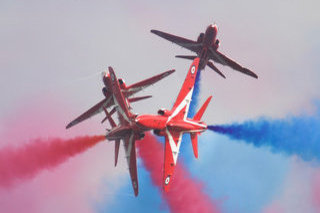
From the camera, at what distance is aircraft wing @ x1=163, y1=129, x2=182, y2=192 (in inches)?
1465

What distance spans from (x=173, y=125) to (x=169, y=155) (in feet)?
7.25

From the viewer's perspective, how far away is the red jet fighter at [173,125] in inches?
1401

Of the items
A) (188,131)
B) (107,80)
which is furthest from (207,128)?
(107,80)

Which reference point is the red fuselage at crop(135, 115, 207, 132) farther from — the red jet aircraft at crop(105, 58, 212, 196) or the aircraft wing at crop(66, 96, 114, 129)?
the aircraft wing at crop(66, 96, 114, 129)

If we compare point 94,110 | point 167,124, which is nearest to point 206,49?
point 94,110

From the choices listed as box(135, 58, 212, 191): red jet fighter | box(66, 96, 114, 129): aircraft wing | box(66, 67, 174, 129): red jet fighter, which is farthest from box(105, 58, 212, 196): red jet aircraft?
box(66, 96, 114, 129): aircraft wing

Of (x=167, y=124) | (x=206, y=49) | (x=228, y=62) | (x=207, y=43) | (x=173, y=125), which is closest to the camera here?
(x=167, y=124)

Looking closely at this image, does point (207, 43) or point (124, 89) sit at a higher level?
point (207, 43)

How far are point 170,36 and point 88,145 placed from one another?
13288 mm

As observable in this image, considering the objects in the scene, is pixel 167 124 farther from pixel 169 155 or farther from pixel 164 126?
pixel 169 155

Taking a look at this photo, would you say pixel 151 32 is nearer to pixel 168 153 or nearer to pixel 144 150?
pixel 144 150

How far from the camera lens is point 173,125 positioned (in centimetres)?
3675

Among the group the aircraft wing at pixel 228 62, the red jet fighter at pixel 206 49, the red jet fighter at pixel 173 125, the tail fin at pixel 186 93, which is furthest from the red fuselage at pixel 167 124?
the aircraft wing at pixel 228 62

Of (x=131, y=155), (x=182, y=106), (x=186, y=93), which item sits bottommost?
(x=131, y=155)
